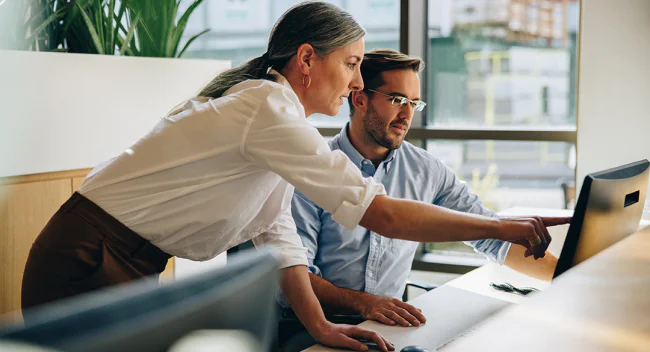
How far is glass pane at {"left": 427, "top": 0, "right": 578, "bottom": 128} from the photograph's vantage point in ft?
11.1

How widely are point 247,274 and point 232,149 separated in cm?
79

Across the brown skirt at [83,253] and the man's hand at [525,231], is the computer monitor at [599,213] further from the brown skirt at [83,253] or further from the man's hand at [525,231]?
the brown skirt at [83,253]

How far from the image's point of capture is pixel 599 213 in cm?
117

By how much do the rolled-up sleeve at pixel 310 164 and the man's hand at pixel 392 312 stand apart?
13.8 inches

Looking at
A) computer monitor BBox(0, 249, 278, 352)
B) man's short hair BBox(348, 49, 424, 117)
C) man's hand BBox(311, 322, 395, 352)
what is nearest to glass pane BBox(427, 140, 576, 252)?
man's short hair BBox(348, 49, 424, 117)

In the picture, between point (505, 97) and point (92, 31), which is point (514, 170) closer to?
point (505, 97)

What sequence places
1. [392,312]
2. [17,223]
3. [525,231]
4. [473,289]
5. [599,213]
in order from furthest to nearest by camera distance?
[17,223], [473,289], [392,312], [525,231], [599,213]

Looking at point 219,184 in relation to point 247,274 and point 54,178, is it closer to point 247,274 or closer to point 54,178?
point 247,274

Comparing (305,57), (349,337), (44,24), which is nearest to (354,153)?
(305,57)

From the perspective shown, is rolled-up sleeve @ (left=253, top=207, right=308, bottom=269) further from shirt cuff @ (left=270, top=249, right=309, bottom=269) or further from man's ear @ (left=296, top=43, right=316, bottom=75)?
man's ear @ (left=296, top=43, right=316, bottom=75)

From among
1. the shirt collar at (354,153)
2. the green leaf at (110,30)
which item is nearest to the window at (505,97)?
the shirt collar at (354,153)

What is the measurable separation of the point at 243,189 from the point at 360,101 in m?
0.88

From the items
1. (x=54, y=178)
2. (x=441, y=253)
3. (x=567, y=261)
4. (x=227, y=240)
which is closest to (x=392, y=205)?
(x=567, y=261)

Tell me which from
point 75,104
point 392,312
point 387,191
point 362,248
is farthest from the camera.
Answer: point 75,104
